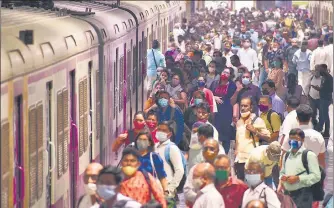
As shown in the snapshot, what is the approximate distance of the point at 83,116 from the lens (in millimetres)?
14570

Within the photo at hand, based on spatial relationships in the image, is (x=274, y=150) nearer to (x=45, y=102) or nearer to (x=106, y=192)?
(x=45, y=102)

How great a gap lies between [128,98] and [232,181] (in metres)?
9.29

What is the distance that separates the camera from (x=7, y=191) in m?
10.1

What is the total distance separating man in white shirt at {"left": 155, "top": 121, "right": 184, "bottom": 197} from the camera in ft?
43.2

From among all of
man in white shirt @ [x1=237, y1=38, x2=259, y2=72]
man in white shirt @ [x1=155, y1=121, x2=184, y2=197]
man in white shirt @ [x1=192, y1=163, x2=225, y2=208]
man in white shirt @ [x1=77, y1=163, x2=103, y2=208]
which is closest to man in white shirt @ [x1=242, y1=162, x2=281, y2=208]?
man in white shirt @ [x1=192, y1=163, x2=225, y2=208]

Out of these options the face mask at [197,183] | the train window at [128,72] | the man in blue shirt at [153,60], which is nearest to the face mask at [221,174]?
the face mask at [197,183]

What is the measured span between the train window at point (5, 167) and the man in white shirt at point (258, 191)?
219 centimetres

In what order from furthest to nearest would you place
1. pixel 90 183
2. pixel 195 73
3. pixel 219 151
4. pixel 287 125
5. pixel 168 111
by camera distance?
pixel 195 73 < pixel 168 111 < pixel 287 125 < pixel 219 151 < pixel 90 183

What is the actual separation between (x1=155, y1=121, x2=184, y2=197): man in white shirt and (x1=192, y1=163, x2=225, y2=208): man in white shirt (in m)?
1.95

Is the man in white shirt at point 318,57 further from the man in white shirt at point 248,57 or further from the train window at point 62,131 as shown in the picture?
the train window at point 62,131

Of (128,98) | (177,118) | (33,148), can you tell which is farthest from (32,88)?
(128,98)

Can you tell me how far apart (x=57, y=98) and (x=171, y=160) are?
1.44 m


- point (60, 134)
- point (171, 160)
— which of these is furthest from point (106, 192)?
point (171, 160)

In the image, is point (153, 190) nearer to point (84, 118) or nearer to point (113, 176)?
point (113, 176)
